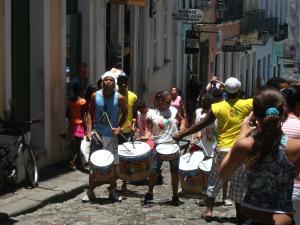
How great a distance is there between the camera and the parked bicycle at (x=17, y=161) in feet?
A: 32.3

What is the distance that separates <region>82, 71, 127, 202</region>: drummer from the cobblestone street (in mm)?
372

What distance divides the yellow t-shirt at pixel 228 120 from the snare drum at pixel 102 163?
5.32 ft

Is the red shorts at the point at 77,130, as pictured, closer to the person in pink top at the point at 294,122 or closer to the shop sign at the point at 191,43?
the person in pink top at the point at 294,122

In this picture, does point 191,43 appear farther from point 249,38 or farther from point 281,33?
point 281,33

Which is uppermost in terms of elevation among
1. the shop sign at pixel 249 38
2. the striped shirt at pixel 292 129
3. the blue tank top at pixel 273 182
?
the striped shirt at pixel 292 129

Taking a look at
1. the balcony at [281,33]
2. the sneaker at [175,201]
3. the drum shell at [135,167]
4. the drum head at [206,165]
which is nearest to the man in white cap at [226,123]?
the drum head at [206,165]

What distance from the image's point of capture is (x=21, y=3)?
12.4m

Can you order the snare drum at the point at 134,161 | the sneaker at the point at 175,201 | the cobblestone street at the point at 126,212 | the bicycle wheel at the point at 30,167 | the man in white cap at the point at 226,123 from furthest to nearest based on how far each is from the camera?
the bicycle wheel at the point at 30,167, the snare drum at the point at 134,161, the sneaker at the point at 175,201, the cobblestone street at the point at 126,212, the man in white cap at the point at 226,123

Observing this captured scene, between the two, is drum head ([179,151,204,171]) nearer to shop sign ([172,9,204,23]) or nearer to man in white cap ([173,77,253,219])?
man in white cap ([173,77,253,219])

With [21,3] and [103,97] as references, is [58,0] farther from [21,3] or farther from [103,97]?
[103,97]

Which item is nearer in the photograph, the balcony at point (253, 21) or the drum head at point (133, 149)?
the drum head at point (133, 149)

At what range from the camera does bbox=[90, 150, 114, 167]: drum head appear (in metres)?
9.68

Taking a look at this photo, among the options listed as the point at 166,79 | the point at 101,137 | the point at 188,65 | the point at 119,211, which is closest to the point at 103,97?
the point at 101,137

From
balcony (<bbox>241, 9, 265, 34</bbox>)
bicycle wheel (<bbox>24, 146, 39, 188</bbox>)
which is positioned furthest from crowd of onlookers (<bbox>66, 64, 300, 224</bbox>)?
balcony (<bbox>241, 9, 265, 34</bbox>)
